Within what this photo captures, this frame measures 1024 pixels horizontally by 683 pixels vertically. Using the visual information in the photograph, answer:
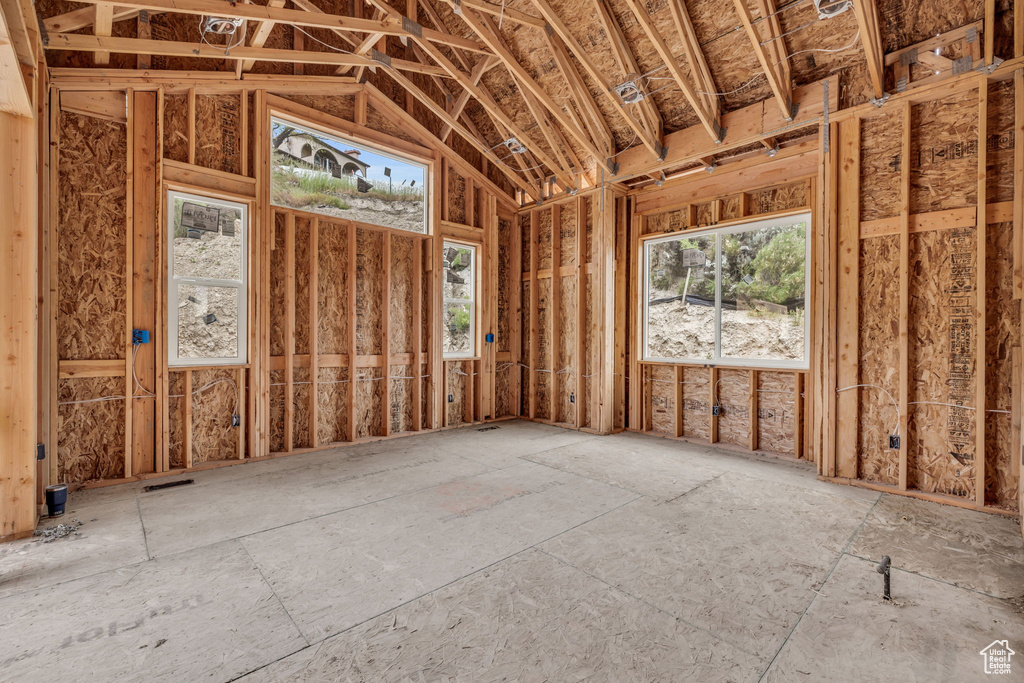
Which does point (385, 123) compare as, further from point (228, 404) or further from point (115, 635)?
point (115, 635)

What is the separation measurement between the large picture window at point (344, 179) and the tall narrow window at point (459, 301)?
0.70 metres

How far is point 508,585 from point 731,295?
4855mm

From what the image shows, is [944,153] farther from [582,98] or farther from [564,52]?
[564,52]

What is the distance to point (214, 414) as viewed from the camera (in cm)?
505

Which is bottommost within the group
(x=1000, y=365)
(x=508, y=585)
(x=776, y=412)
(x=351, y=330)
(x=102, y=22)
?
(x=508, y=585)

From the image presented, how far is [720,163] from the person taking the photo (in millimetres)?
6066

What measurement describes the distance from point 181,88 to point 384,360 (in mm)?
3768

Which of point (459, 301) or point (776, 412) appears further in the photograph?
point (459, 301)

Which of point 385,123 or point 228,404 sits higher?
point 385,123

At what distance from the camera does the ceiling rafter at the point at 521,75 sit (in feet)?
15.0

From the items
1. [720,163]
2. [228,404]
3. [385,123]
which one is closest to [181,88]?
[385,123]

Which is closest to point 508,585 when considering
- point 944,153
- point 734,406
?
point 734,406

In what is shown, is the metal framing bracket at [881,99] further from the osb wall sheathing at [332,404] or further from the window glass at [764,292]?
the osb wall sheathing at [332,404]

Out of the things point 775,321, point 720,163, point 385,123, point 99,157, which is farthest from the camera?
point 385,123
